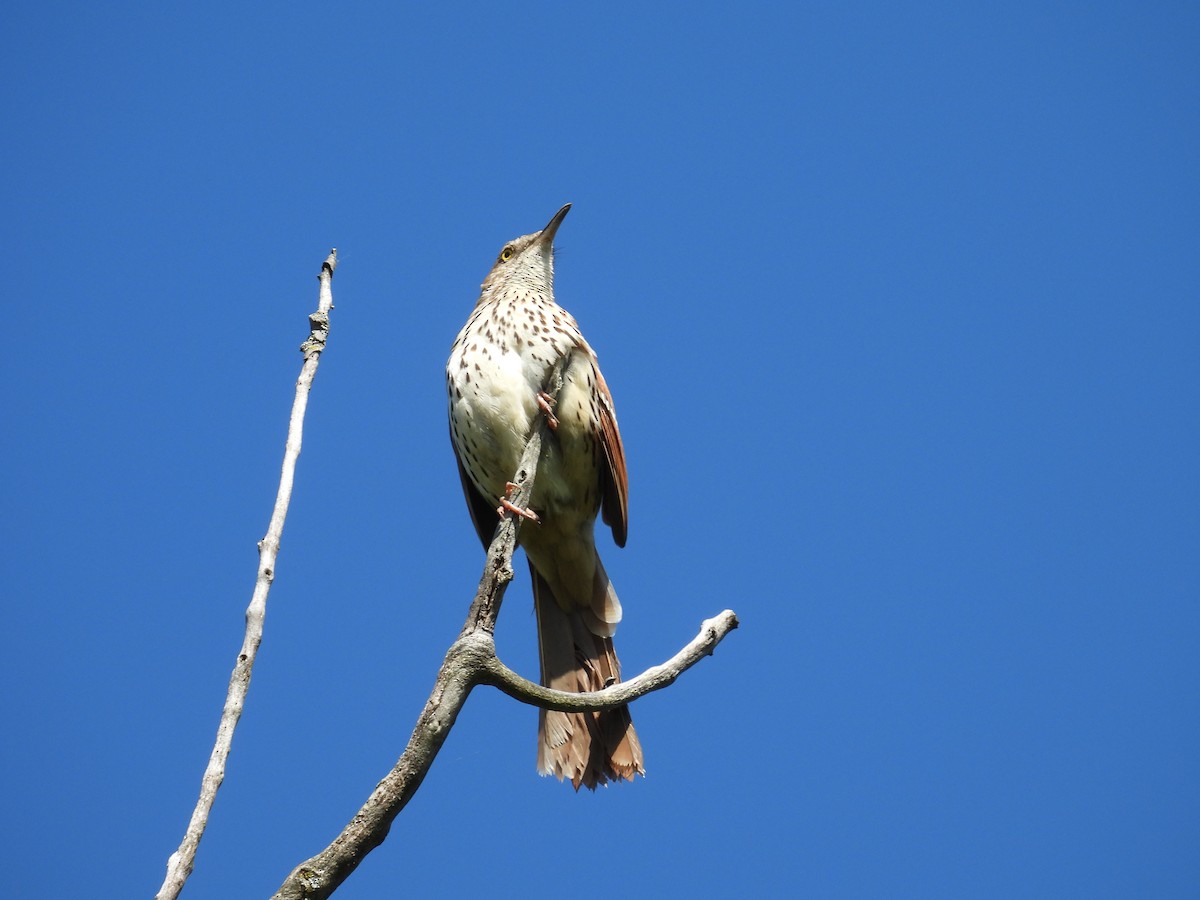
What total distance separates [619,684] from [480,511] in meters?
2.48

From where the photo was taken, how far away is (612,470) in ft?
17.1

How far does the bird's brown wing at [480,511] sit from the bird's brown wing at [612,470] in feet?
1.98

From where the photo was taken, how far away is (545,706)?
3.16 meters

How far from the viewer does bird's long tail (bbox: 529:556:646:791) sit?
4.48 metres

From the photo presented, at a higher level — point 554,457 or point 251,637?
point 554,457

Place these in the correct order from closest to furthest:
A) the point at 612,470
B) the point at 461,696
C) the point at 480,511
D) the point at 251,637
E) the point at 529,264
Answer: the point at 251,637 → the point at 461,696 → the point at 612,470 → the point at 480,511 → the point at 529,264

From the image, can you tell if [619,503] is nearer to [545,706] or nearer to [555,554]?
[555,554]

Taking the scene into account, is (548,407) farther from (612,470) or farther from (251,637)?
(251,637)

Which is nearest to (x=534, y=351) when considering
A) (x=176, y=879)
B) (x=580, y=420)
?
(x=580, y=420)

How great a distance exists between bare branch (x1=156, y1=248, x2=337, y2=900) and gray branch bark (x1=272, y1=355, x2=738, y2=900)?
26 cm

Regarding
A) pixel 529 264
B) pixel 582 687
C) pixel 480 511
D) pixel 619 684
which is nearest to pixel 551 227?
pixel 529 264

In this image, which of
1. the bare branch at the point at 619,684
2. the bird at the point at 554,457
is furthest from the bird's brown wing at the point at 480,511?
the bare branch at the point at 619,684

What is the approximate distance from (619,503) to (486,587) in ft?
6.85

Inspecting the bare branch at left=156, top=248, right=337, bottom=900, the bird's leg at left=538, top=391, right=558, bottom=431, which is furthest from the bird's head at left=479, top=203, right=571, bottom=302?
the bare branch at left=156, top=248, right=337, bottom=900
